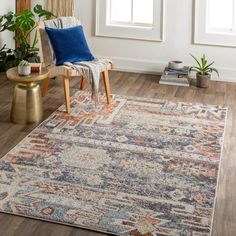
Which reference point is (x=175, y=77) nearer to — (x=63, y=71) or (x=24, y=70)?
(x=63, y=71)

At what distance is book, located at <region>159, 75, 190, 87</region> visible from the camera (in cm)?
554

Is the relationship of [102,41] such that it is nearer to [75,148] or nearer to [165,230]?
[75,148]

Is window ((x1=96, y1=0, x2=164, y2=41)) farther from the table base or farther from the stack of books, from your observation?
the table base

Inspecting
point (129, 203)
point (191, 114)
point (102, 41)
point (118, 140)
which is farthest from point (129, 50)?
point (129, 203)

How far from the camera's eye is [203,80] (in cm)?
546

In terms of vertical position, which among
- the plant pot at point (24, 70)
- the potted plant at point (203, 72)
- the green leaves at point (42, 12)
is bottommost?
the potted plant at point (203, 72)

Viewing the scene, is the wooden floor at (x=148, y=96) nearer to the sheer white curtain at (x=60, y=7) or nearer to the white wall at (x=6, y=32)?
the white wall at (x=6, y=32)

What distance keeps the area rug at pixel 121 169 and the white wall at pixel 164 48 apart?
1.12 metres

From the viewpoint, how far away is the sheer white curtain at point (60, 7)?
19.2 ft

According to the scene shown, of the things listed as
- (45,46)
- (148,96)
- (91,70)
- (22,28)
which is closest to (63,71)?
(91,70)

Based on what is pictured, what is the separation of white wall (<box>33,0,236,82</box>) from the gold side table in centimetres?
184

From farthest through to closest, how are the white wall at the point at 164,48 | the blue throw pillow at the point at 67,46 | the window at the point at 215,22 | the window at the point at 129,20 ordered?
the window at the point at 129,20 < the white wall at the point at 164,48 < the window at the point at 215,22 < the blue throw pillow at the point at 67,46

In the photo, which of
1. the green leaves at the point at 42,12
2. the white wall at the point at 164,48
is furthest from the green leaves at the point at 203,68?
the green leaves at the point at 42,12

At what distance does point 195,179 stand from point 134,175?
410 mm
